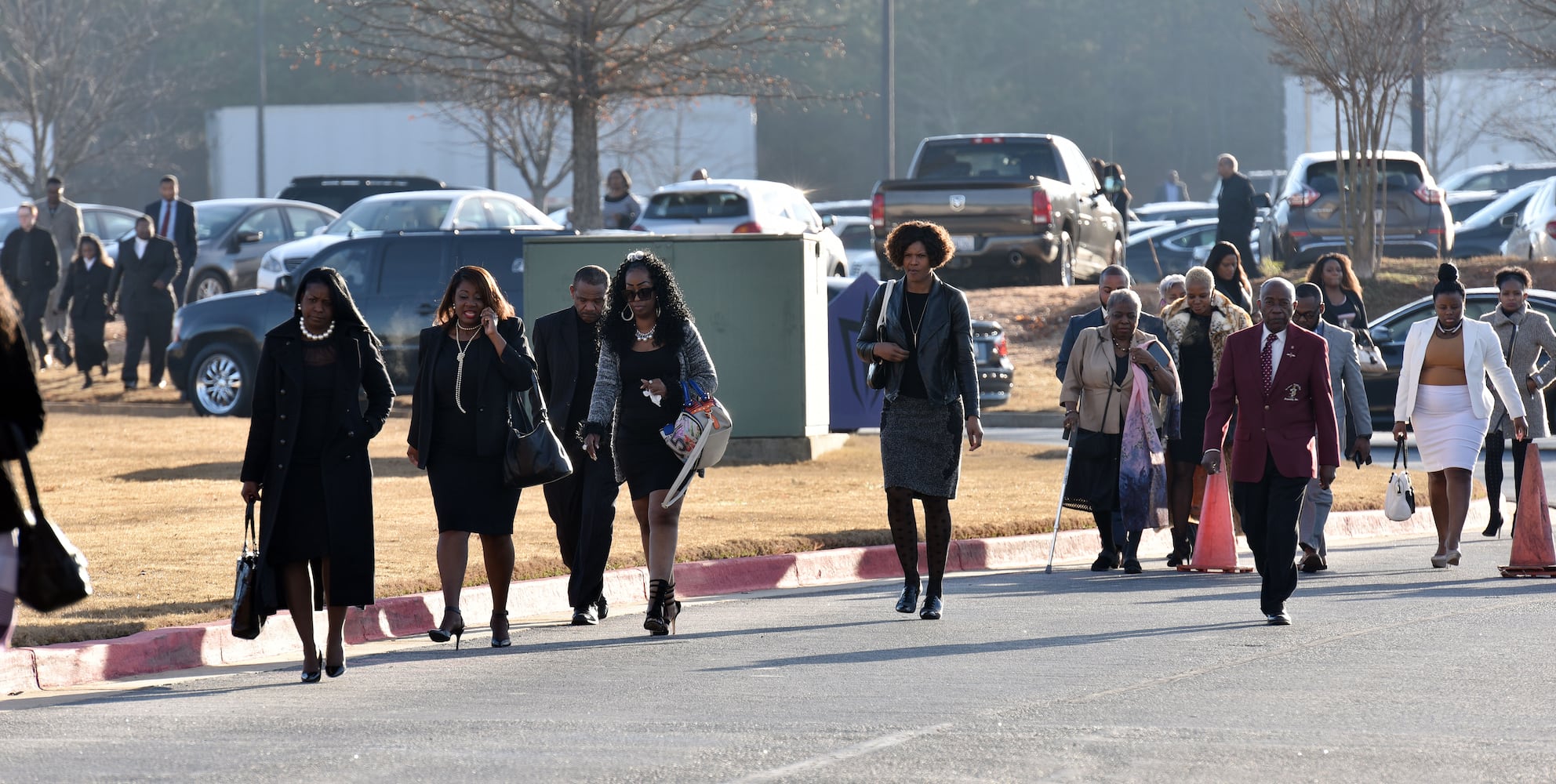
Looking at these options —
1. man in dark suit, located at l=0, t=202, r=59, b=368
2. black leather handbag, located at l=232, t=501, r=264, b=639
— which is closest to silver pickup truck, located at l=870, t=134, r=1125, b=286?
man in dark suit, located at l=0, t=202, r=59, b=368

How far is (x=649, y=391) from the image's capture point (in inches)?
383

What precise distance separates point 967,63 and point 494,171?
19133 millimetres

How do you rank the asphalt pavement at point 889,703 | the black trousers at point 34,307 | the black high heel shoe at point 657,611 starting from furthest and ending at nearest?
the black trousers at point 34,307, the black high heel shoe at point 657,611, the asphalt pavement at point 889,703

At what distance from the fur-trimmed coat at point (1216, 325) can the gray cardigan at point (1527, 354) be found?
7.01ft

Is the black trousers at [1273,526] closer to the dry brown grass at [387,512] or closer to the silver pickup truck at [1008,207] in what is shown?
the dry brown grass at [387,512]

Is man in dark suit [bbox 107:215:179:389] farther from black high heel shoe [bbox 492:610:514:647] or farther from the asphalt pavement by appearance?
black high heel shoe [bbox 492:610:514:647]

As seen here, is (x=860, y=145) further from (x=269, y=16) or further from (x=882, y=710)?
(x=882, y=710)

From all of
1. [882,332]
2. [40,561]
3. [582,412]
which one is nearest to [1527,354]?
[882,332]

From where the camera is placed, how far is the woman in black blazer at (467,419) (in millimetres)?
9406

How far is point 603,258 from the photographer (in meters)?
17.3

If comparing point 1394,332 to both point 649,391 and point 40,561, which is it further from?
point 40,561

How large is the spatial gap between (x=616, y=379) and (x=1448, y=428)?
5449 mm

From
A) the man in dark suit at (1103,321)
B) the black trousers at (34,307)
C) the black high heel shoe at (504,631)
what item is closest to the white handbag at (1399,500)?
the man in dark suit at (1103,321)

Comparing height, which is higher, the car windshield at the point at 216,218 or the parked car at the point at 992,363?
the car windshield at the point at 216,218
